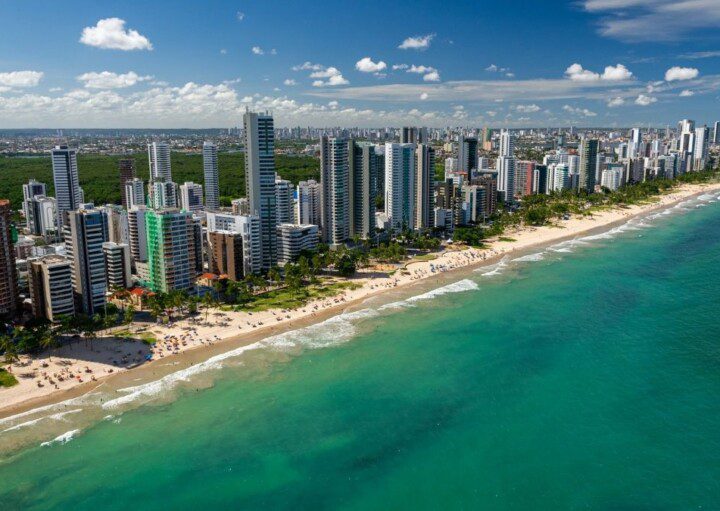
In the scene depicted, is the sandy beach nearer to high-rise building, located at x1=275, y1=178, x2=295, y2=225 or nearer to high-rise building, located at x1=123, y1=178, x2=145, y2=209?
high-rise building, located at x1=275, y1=178, x2=295, y2=225

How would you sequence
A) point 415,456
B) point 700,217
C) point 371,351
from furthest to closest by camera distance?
point 700,217 → point 371,351 → point 415,456

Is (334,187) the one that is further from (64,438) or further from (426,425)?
(64,438)

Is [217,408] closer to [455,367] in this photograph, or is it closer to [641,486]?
[455,367]

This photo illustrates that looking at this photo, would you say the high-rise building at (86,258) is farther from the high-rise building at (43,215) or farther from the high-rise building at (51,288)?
the high-rise building at (43,215)

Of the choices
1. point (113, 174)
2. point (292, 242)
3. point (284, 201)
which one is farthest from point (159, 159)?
point (292, 242)

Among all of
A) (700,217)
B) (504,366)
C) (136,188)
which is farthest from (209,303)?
(700,217)

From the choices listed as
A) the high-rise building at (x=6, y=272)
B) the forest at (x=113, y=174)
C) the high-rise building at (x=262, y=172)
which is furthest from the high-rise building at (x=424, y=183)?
the high-rise building at (x=6, y=272)

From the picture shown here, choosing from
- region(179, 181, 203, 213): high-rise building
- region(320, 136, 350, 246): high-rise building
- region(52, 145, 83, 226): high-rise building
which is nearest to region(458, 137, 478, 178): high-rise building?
region(320, 136, 350, 246): high-rise building
